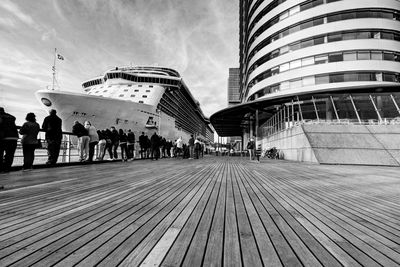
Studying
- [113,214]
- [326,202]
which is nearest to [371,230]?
[326,202]

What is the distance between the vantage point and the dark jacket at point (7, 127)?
250 inches

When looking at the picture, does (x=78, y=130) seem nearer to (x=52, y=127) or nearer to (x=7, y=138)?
(x=52, y=127)

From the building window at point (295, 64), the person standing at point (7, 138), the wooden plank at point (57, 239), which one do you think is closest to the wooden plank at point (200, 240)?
the wooden plank at point (57, 239)

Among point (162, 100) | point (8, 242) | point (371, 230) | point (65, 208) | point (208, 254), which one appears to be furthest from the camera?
point (162, 100)

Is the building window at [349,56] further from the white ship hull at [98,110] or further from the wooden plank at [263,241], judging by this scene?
the wooden plank at [263,241]

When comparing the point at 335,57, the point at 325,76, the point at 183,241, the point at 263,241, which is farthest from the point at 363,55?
the point at 183,241

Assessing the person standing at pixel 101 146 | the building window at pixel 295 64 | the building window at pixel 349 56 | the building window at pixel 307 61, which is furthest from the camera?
the building window at pixel 295 64

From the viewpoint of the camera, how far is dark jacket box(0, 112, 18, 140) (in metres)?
6.36

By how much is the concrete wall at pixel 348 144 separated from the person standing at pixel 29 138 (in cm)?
1418

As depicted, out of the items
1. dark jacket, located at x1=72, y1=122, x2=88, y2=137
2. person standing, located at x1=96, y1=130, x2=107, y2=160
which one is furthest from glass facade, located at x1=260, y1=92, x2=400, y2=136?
dark jacket, located at x1=72, y1=122, x2=88, y2=137

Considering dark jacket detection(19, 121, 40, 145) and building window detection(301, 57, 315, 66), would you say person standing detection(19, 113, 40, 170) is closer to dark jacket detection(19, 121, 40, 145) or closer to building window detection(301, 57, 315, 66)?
dark jacket detection(19, 121, 40, 145)

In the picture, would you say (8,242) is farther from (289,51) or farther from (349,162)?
(289,51)

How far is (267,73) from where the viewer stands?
31.5 meters

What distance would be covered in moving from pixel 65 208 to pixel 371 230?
3572 mm
